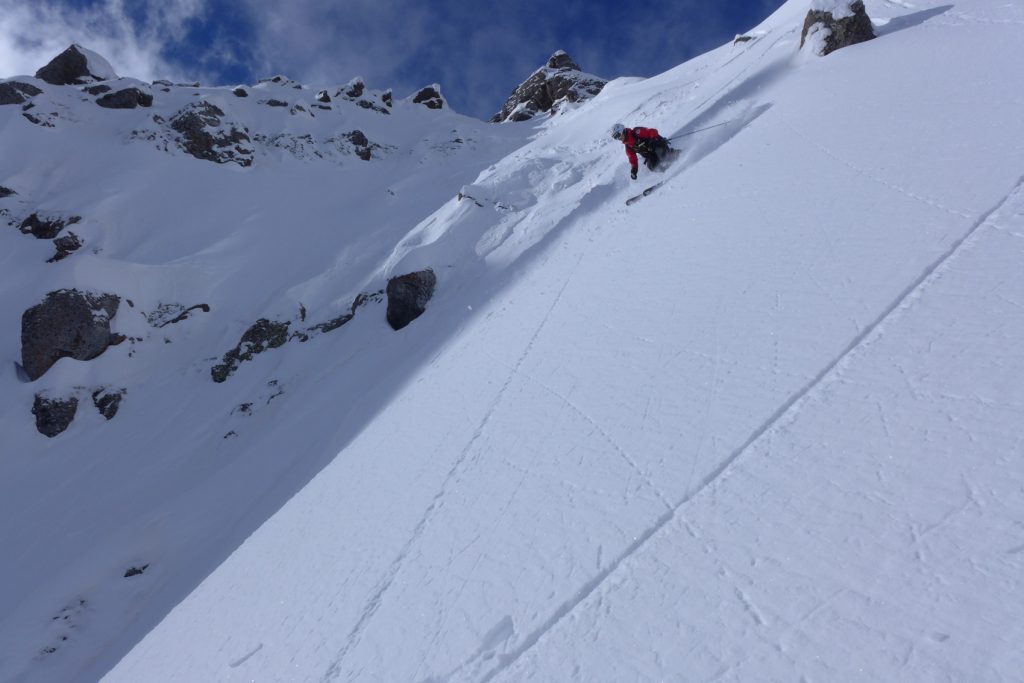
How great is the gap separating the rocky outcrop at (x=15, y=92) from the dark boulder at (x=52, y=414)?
22.2 meters

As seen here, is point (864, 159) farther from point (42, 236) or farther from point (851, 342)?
point (42, 236)

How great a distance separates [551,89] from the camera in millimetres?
50375

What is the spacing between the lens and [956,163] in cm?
588

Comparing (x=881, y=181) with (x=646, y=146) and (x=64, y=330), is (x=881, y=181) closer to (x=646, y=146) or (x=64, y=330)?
→ (x=646, y=146)

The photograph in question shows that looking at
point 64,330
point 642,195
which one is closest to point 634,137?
point 642,195

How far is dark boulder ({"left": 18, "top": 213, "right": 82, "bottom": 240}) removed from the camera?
22.9 meters

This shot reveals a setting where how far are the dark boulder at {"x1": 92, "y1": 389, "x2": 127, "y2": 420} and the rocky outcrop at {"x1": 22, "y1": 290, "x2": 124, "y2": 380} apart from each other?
140 centimetres

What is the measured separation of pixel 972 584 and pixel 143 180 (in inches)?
1248

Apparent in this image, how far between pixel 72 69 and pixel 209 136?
12.5 metres

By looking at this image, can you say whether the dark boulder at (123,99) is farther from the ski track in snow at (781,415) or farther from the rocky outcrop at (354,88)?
the ski track in snow at (781,415)

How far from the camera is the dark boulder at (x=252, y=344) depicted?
16953 mm

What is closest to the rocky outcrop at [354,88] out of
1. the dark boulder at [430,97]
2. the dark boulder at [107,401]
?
the dark boulder at [430,97]

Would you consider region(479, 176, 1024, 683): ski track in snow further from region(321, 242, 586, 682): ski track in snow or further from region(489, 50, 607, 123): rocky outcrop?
region(489, 50, 607, 123): rocky outcrop

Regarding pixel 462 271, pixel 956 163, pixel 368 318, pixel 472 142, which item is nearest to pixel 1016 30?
pixel 956 163
